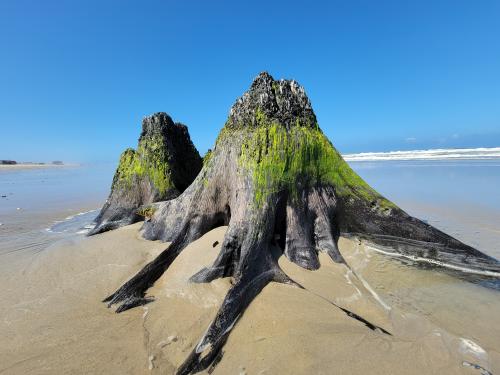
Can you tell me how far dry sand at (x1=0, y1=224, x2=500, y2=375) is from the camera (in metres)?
2.36

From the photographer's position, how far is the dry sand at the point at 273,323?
7.73 feet

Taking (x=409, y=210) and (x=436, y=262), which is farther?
(x=409, y=210)

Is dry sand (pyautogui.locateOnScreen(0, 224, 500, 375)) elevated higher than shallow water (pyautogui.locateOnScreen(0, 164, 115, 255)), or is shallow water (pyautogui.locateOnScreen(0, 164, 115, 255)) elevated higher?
shallow water (pyautogui.locateOnScreen(0, 164, 115, 255))

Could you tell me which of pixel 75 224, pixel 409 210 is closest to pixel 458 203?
pixel 409 210

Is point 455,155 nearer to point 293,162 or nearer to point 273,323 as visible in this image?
point 293,162

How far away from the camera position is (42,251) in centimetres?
531

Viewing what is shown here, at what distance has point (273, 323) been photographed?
2721 millimetres

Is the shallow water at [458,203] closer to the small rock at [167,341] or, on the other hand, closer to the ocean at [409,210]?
the ocean at [409,210]

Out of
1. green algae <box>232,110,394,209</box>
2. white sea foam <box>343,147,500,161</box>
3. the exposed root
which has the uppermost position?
white sea foam <box>343,147,500,161</box>

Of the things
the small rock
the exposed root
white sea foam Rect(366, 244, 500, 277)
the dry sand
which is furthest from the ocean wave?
white sea foam Rect(366, 244, 500, 277)

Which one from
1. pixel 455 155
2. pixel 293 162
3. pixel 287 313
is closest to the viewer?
pixel 287 313

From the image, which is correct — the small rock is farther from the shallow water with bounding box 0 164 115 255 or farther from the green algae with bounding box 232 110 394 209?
the shallow water with bounding box 0 164 115 255

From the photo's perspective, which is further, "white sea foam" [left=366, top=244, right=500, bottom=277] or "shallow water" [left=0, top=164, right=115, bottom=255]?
"shallow water" [left=0, top=164, right=115, bottom=255]

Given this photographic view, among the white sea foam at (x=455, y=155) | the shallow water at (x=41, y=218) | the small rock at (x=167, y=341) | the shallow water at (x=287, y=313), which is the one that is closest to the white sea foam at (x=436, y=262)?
the shallow water at (x=287, y=313)
